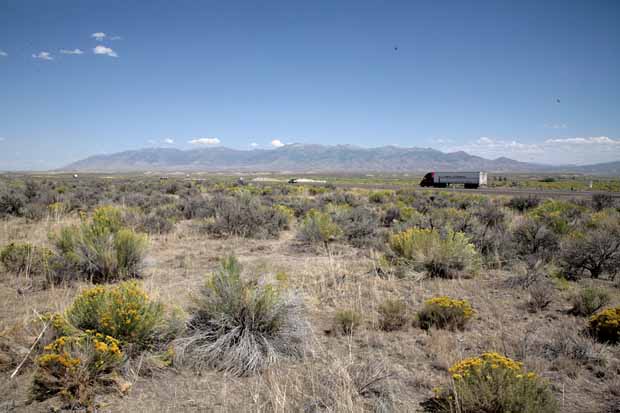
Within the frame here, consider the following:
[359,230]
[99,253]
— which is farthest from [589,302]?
[99,253]

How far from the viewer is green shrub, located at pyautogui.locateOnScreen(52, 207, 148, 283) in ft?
23.0

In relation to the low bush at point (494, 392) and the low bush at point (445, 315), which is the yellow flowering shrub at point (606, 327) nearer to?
the low bush at point (445, 315)

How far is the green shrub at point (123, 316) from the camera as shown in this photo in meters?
4.15

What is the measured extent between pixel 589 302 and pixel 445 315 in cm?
244

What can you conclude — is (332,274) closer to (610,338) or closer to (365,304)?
(365,304)

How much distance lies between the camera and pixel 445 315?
17.4 ft

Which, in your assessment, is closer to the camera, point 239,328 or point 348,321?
point 239,328

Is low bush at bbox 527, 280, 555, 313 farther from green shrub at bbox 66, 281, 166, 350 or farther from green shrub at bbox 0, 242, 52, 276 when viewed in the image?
green shrub at bbox 0, 242, 52, 276

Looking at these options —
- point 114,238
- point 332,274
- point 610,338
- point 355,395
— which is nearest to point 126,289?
point 355,395

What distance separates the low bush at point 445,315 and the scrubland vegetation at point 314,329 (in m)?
0.02

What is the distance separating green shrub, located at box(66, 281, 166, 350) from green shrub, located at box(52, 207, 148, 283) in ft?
8.90

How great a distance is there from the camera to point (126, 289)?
14.7 ft

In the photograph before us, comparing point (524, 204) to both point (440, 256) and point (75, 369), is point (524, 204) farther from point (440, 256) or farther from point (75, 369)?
point (75, 369)

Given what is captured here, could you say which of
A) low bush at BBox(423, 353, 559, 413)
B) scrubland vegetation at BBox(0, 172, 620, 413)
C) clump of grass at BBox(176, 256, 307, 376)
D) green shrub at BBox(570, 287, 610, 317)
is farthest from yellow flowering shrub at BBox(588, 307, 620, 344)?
clump of grass at BBox(176, 256, 307, 376)
